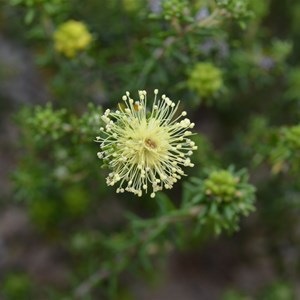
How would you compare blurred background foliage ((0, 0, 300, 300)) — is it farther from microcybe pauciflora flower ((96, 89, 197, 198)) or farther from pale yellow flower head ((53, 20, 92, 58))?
microcybe pauciflora flower ((96, 89, 197, 198))

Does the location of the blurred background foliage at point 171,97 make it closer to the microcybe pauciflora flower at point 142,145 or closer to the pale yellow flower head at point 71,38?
the pale yellow flower head at point 71,38

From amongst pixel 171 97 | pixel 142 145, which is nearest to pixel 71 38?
pixel 171 97

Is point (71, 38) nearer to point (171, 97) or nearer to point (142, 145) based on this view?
point (171, 97)

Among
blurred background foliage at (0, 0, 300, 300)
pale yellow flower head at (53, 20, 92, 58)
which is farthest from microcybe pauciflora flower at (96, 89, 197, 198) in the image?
pale yellow flower head at (53, 20, 92, 58)

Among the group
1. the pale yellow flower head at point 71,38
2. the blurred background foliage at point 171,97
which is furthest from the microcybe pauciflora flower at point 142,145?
the pale yellow flower head at point 71,38

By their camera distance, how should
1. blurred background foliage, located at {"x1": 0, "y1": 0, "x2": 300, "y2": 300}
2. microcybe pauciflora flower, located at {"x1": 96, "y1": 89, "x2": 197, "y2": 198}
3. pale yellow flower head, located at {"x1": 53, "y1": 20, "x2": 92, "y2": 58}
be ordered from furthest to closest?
pale yellow flower head, located at {"x1": 53, "y1": 20, "x2": 92, "y2": 58} → blurred background foliage, located at {"x1": 0, "y1": 0, "x2": 300, "y2": 300} → microcybe pauciflora flower, located at {"x1": 96, "y1": 89, "x2": 197, "y2": 198}

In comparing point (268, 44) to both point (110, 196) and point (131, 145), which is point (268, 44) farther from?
point (131, 145)

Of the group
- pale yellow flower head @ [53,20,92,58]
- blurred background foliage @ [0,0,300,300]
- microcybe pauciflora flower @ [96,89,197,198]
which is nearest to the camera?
microcybe pauciflora flower @ [96,89,197,198]
